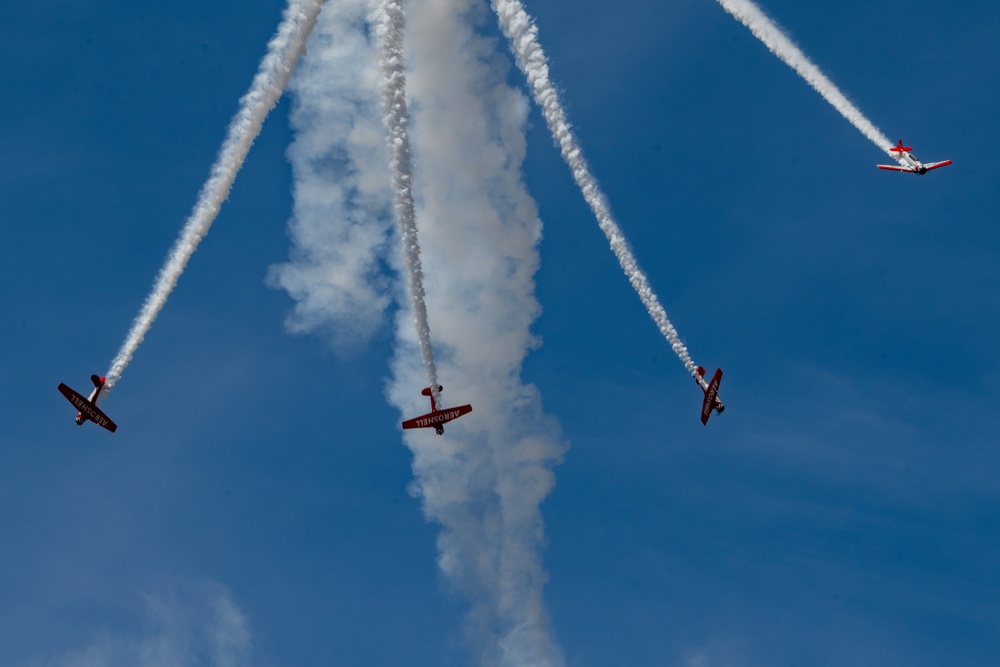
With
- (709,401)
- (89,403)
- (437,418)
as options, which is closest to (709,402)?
(709,401)

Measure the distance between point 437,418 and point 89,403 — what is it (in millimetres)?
17995

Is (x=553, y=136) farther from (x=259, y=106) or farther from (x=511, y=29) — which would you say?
(x=259, y=106)

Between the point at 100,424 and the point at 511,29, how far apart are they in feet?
101

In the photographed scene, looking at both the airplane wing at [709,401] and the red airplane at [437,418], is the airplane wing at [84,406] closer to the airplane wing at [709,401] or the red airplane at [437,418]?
the red airplane at [437,418]

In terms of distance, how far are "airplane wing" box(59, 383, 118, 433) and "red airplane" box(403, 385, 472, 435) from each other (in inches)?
637

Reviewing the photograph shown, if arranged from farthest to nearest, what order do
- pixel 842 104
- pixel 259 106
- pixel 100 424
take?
pixel 100 424
pixel 842 104
pixel 259 106

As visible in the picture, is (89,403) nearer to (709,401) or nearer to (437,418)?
(437,418)

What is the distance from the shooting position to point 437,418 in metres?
62.2

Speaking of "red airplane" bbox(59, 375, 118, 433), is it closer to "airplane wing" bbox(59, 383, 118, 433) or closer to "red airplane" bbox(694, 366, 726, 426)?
"airplane wing" bbox(59, 383, 118, 433)

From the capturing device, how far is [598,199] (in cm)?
5494

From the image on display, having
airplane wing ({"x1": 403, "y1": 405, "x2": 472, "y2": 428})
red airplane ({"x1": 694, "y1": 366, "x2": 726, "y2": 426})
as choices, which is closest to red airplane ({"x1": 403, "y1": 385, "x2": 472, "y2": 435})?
airplane wing ({"x1": 403, "y1": 405, "x2": 472, "y2": 428})

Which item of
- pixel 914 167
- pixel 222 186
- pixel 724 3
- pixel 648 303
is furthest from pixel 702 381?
→ pixel 222 186

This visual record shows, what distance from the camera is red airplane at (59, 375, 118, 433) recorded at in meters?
59.3

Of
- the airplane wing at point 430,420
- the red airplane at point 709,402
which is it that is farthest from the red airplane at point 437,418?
the red airplane at point 709,402
